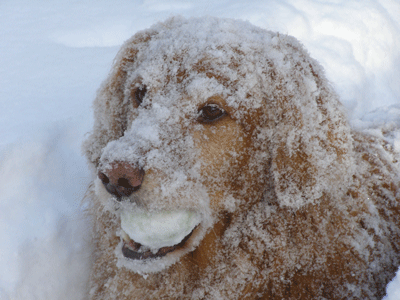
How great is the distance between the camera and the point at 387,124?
2793 mm

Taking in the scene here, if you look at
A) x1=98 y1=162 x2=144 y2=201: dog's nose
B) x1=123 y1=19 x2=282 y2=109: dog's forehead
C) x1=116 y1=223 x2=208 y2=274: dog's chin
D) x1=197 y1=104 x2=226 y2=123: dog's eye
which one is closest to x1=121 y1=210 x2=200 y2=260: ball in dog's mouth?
x1=116 y1=223 x2=208 y2=274: dog's chin

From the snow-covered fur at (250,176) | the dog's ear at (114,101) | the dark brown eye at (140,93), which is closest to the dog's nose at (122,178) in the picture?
the snow-covered fur at (250,176)

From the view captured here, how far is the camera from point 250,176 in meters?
1.91

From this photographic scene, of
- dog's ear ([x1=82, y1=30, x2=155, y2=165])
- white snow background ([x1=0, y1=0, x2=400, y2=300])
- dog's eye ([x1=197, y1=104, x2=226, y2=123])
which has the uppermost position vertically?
dog's eye ([x1=197, y1=104, x2=226, y2=123])

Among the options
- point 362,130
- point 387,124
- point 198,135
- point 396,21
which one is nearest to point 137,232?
point 198,135

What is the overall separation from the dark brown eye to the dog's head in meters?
0.09

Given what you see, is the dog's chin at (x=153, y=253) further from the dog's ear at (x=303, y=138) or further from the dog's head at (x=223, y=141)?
the dog's ear at (x=303, y=138)

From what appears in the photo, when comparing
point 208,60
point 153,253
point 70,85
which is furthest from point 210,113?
point 70,85

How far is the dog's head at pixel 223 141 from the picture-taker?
1.79 meters

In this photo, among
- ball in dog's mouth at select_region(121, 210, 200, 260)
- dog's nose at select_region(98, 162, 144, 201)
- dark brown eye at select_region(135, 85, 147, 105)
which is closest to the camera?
dog's nose at select_region(98, 162, 144, 201)

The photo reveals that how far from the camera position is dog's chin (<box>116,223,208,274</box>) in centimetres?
187

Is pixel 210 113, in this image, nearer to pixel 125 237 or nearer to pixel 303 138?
pixel 303 138

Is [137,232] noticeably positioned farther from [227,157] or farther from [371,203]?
[371,203]

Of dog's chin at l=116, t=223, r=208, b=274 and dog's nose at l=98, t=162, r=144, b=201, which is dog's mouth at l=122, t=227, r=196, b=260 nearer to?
dog's chin at l=116, t=223, r=208, b=274
